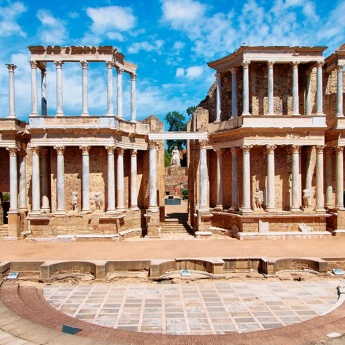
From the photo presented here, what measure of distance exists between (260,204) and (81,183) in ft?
39.9

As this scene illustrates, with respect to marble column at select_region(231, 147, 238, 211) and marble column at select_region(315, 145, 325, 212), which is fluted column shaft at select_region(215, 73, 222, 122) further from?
marble column at select_region(315, 145, 325, 212)

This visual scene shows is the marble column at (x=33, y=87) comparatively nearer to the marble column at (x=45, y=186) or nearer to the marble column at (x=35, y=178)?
the marble column at (x=35, y=178)

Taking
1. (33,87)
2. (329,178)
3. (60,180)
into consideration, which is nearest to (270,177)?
(329,178)

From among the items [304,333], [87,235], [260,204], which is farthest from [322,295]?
[87,235]

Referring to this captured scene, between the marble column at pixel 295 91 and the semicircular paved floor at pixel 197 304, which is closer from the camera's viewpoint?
the semicircular paved floor at pixel 197 304

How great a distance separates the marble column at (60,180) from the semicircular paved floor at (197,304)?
33.4 feet

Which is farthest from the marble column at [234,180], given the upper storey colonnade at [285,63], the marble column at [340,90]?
the marble column at [340,90]

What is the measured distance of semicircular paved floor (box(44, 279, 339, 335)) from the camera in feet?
30.1

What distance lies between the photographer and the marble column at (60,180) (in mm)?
21969

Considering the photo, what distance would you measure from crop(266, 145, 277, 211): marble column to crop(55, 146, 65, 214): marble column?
13.4 m

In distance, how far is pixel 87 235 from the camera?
2133cm

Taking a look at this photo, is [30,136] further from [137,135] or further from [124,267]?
[124,267]

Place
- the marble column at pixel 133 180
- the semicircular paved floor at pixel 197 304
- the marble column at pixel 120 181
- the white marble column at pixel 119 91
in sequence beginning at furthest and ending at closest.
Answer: the marble column at pixel 133 180 < the white marble column at pixel 119 91 < the marble column at pixel 120 181 < the semicircular paved floor at pixel 197 304

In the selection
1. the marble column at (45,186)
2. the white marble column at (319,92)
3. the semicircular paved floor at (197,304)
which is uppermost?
the white marble column at (319,92)
